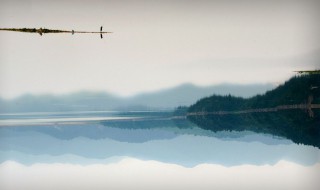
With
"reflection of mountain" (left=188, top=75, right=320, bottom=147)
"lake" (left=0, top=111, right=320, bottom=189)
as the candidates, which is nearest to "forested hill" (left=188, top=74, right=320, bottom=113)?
"reflection of mountain" (left=188, top=75, right=320, bottom=147)

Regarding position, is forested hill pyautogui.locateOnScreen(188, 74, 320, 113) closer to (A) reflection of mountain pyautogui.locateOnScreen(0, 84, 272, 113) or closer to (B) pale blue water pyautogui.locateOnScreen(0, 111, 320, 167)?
(A) reflection of mountain pyautogui.locateOnScreen(0, 84, 272, 113)

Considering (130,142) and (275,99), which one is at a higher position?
(275,99)

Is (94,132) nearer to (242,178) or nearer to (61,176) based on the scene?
(61,176)

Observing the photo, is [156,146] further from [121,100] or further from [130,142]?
[121,100]

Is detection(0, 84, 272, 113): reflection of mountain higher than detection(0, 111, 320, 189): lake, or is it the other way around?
detection(0, 84, 272, 113): reflection of mountain

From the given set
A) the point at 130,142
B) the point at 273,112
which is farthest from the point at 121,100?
the point at 273,112

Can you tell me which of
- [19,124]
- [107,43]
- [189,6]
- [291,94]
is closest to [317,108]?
[291,94]

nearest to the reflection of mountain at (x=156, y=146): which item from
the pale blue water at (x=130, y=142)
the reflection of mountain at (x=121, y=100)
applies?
the pale blue water at (x=130, y=142)
